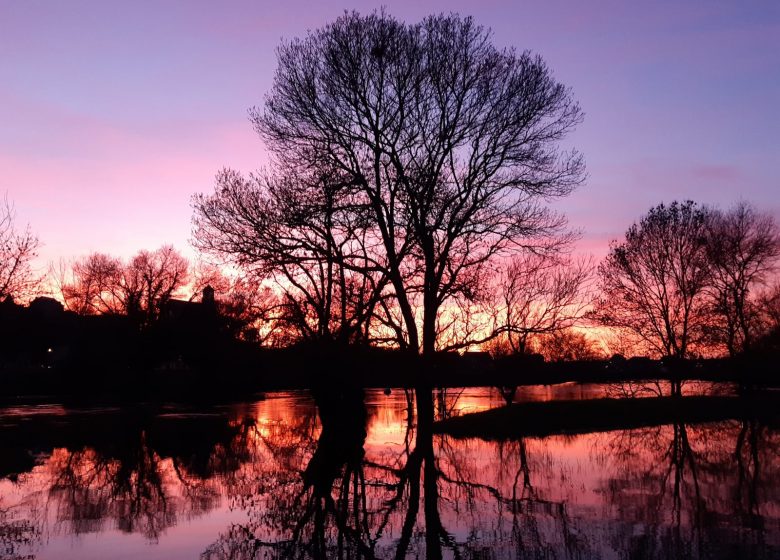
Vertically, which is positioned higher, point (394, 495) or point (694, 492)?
point (694, 492)

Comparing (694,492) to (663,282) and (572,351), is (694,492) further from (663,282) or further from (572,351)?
(572,351)

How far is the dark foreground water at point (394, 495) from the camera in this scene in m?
11.0

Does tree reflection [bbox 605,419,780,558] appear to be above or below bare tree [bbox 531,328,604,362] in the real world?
below

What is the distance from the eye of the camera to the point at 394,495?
15.6 m

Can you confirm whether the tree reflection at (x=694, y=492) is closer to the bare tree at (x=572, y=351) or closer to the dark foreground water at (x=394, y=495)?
the dark foreground water at (x=394, y=495)

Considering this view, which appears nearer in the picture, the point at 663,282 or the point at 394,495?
the point at 394,495

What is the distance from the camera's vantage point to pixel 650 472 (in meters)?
17.1

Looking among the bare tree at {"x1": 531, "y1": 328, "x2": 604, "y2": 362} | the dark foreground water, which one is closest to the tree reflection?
the dark foreground water

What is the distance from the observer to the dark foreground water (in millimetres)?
10969

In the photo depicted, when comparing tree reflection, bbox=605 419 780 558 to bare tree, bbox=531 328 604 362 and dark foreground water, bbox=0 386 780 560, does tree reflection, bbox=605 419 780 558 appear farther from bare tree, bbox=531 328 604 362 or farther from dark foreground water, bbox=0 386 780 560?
bare tree, bbox=531 328 604 362

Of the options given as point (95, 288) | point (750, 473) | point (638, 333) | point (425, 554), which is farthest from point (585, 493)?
point (95, 288)

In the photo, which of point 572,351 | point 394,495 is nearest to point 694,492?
point 394,495

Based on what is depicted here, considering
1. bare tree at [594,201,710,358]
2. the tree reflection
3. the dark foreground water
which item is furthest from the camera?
bare tree at [594,201,710,358]

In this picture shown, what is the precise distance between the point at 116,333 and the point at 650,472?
63.7 m
